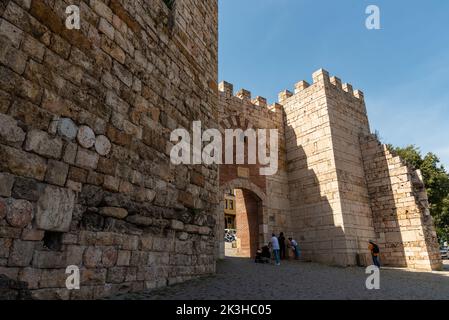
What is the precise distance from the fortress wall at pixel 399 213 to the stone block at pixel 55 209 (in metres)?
11.8

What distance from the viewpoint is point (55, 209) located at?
3.14m

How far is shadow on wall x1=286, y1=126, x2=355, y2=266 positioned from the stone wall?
21.6ft

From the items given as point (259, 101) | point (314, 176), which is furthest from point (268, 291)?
point (259, 101)

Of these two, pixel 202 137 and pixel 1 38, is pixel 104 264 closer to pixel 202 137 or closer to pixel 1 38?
pixel 1 38

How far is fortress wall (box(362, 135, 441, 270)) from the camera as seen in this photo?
11.0 metres

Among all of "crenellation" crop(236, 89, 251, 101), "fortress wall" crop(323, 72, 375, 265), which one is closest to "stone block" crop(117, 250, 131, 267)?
"fortress wall" crop(323, 72, 375, 265)

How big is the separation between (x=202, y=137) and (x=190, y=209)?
152 centimetres

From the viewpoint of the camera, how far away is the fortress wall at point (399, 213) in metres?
11.0

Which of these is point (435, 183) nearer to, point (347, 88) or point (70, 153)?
point (347, 88)

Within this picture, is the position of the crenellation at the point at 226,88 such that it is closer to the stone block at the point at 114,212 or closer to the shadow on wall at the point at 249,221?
the shadow on wall at the point at 249,221

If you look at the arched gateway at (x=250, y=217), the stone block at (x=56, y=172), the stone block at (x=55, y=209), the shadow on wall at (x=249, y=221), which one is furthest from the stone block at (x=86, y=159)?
the shadow on wall at (x=249, y=221)

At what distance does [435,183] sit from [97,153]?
1986 cm
